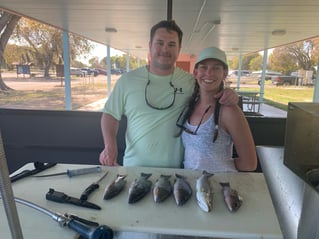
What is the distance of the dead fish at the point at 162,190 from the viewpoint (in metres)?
0.87

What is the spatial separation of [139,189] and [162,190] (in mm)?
85

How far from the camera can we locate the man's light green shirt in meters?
1.29

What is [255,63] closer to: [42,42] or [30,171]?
[42,42]

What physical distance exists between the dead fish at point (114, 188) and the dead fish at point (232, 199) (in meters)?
0.39

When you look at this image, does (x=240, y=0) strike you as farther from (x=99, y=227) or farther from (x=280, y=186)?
(x=99, y=227)

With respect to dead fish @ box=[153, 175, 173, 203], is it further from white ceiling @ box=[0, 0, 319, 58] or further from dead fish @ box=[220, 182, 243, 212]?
white ceiling @ box=[0, 0, 319, 58]

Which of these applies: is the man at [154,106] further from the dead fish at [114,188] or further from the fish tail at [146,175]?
the dead fish at [114,188]

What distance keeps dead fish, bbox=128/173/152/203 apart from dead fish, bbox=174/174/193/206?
0.11 meters

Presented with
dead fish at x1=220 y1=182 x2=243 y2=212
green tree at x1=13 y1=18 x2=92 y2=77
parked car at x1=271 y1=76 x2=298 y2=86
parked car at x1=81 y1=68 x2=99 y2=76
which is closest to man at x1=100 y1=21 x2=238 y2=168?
dead fish at x1=220 y1=182 x2=243 y2=212

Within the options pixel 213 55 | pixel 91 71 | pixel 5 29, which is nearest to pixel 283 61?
pixel 91 71

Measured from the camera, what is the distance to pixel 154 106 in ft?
4.33

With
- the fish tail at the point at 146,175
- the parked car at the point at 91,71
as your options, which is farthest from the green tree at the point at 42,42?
the fish tail at the point at 146,175

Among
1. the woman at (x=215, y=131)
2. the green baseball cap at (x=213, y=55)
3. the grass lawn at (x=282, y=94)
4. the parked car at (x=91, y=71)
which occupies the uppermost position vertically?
the parked car at (x=91, y=71)

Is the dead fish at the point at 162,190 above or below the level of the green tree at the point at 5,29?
below
